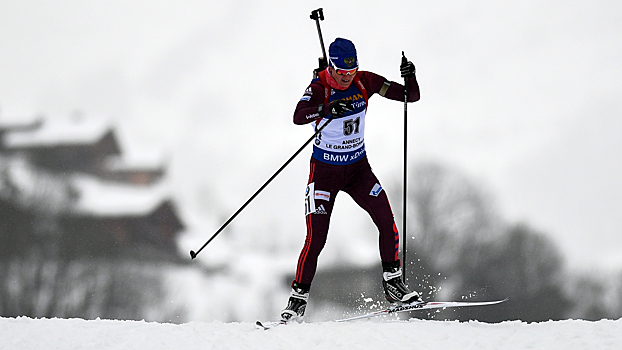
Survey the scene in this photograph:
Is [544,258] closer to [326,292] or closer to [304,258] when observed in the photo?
[326,292]

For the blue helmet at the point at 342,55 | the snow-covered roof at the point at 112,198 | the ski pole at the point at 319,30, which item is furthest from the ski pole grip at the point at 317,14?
the snow-covered roof at the point at 112,198

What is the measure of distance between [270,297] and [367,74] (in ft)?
75.5

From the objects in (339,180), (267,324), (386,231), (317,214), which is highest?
(339,180)

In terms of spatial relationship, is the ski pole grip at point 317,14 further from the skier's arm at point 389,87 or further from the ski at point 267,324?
the ski at point 267,324

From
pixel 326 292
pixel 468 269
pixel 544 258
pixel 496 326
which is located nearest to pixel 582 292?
pixel 544 258

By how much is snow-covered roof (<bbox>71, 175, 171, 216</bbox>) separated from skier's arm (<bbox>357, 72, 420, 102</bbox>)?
1055 inches

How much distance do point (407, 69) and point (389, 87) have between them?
23 centimetres

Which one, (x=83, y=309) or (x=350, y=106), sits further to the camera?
(x=83, y=309)

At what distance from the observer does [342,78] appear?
4.85 metres

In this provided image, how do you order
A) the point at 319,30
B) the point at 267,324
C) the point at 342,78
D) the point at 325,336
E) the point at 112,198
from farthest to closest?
the point at 112,198, the point at 319,30, the point at 342,78, the point at 267,324, the point at 325,336

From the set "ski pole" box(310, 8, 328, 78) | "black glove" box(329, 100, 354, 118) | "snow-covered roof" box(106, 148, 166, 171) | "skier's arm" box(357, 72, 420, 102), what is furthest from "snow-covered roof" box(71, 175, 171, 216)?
"black glove" box(329, 100, 354, 118)

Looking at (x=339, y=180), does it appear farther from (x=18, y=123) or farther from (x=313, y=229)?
(x=18, y=123)

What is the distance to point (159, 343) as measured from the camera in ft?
13.7

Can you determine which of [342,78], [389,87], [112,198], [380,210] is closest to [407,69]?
[389,87]
